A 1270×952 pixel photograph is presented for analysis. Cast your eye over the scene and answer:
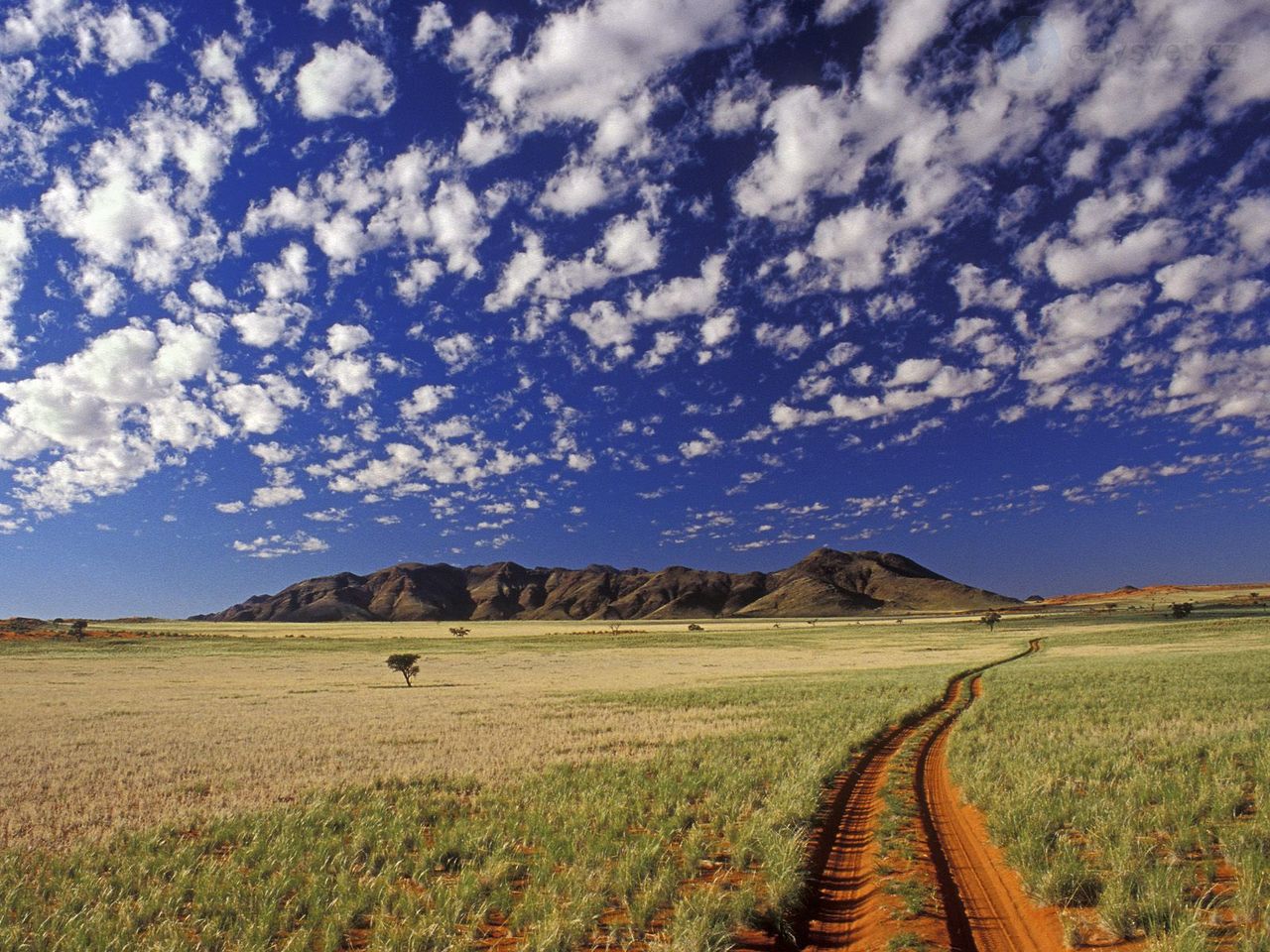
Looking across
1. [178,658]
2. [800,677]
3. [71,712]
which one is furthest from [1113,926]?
[178,658]

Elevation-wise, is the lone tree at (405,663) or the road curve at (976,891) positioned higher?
the road curve at (976,891)

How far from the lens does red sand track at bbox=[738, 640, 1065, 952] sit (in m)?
6.84

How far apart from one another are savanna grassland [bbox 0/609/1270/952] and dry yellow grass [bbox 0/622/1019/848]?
0.16m

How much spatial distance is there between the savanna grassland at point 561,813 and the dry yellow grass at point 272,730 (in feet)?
0.54

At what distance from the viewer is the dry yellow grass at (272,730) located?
14.1 meters

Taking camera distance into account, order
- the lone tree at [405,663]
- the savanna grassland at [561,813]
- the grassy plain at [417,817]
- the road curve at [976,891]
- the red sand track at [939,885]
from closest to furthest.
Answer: the road curve at [976,891]
the red sand track at [939,885]
the savanna grassland at [561,813]
the grassy plain at [417,817]
the lone tree at [405,663]

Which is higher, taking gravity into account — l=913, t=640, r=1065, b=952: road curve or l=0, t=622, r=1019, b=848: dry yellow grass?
l=913, t=640, r=1065, b=952: road curve

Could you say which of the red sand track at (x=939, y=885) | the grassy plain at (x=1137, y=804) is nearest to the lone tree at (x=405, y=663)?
the grassy plain at (x=1137, y=804)

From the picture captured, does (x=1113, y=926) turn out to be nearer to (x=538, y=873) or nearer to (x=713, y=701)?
(x=538, y=873)

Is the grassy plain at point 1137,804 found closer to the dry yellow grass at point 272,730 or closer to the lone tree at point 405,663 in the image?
the dry yellow grass at point 272,730

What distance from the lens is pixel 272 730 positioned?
930 inches

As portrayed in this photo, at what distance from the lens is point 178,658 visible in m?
73.6

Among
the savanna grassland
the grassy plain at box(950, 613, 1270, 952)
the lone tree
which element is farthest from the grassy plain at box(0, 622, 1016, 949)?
the lone tree

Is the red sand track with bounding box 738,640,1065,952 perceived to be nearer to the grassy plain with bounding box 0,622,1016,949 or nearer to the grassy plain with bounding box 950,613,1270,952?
the grassy plain with bounding box 950,613,1270,952
